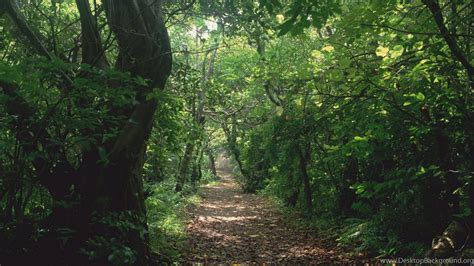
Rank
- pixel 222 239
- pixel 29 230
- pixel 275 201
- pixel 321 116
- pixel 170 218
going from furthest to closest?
pixel 275 201 → pixel 170 218 → pixel 222 239 → pixel 321 116 → pixel 29 230

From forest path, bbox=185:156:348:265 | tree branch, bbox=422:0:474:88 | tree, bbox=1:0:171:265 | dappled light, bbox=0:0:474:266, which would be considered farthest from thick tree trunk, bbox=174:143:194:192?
tree branch, bbox=422:0:474:88

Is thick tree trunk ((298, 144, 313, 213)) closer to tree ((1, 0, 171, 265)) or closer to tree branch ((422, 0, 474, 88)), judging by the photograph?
tree ((1, 0, 171, 265))

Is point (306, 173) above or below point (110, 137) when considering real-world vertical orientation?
below

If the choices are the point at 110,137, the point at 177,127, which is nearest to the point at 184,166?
the point at 177,127

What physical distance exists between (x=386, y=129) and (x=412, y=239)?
96.9 inches

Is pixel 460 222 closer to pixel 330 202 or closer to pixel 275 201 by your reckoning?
pixel 330 202

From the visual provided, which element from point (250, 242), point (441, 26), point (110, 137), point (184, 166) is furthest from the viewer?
point (184, 166)

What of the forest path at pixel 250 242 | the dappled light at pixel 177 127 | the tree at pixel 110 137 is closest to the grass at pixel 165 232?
the dappled light at pixel 177 127

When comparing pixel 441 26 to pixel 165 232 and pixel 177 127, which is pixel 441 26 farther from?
pixel 165 232

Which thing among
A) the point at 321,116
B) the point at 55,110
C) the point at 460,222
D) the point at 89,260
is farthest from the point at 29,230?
the point at 460,222

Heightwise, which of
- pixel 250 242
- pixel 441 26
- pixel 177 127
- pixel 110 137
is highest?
pixel 441 26

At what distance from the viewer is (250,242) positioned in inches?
353

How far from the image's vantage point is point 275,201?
668 inches

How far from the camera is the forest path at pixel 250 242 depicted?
7324 millimetres
